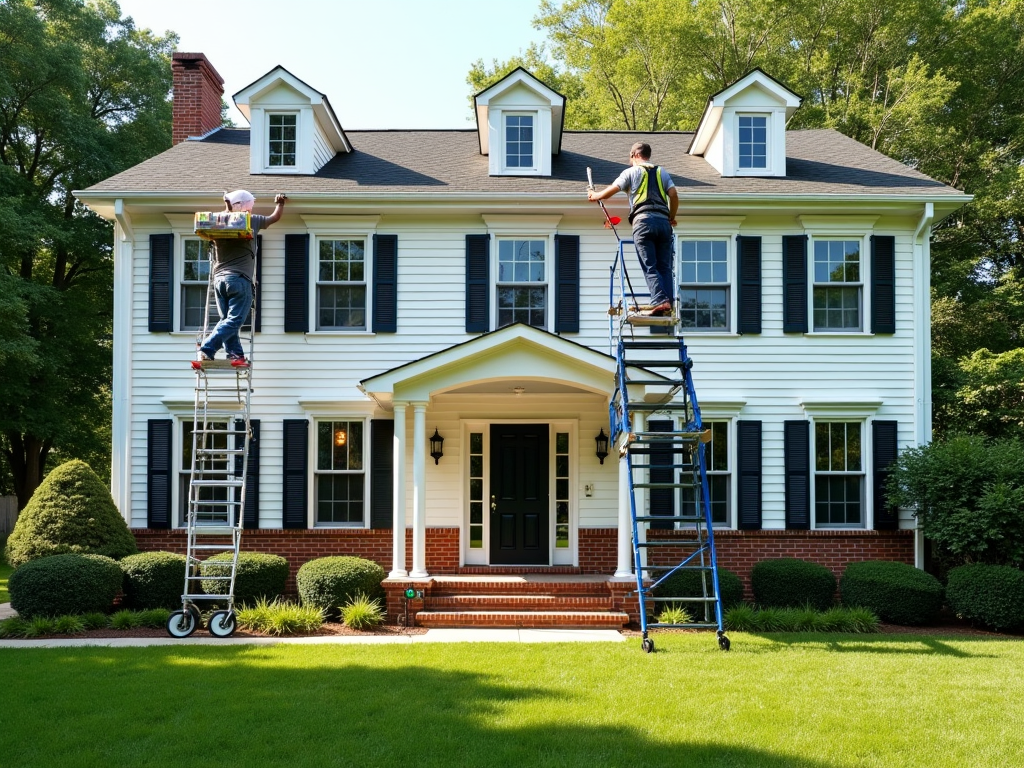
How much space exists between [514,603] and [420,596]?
4.01 ft

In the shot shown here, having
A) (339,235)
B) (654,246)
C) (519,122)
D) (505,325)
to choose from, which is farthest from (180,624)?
(519,122)

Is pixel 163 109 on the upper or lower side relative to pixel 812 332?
upper

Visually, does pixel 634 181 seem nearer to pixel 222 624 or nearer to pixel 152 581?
pixel 222 624

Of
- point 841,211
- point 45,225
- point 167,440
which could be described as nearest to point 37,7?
point 45,225

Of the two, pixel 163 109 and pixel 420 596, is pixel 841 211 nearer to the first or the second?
pixel 420 596

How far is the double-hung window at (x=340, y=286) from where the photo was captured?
43.7 feet

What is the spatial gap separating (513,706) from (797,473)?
7585 millimetres

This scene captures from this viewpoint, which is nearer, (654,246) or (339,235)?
(654,246)

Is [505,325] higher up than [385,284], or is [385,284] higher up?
[385,284]

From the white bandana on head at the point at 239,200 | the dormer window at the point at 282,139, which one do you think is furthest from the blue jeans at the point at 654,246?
the dormer window at the point at 282,139

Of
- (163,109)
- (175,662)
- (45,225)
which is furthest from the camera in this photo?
(163,109)

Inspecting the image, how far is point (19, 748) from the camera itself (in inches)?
237

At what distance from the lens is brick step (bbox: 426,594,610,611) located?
37.4 feet

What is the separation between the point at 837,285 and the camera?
44.0 ft
